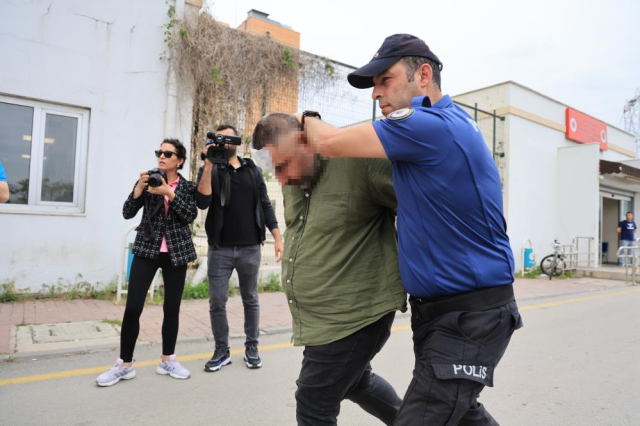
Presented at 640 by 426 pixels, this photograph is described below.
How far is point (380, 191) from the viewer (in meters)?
1.89

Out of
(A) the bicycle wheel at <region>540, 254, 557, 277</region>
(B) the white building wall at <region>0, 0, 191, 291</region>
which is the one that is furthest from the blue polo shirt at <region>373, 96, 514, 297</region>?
(A) the bicycle wheel at <region>540, 254, 557, 277</region>

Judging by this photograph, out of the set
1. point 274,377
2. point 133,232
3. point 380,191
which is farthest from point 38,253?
point 380,191

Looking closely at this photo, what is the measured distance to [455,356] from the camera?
158 cm

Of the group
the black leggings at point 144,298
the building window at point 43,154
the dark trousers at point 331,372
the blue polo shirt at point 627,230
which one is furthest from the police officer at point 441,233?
the blue polo shirt at point 627,230

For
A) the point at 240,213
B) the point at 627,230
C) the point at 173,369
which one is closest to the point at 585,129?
the point at 627,230

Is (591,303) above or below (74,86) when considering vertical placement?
below

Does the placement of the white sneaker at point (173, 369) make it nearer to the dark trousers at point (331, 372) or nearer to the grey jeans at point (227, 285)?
the grey jeans at point (227, 285)

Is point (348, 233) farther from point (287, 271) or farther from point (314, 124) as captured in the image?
point (314, 124)

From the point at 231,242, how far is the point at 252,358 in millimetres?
1057

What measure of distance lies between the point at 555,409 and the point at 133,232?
591 cm

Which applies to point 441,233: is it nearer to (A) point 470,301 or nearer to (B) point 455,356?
(A) point 470,301

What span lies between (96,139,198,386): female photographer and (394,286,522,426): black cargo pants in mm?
2626

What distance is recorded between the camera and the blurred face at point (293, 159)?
5.95ft

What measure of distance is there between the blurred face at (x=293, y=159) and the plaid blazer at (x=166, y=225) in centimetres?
208
